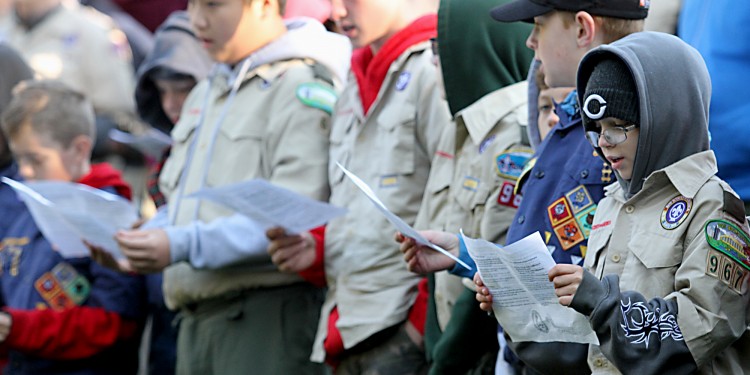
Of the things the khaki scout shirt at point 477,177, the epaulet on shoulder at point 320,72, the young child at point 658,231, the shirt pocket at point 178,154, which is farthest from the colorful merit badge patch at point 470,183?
the shirt pocket at point 178,154

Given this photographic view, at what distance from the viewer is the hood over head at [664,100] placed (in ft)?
9.65

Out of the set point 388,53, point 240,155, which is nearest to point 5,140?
point 240,155

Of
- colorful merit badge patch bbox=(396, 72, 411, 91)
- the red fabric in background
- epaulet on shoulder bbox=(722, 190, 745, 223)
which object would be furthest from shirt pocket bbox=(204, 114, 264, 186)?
epaulet on shoulder bbox=(722, 190, 745, 223)

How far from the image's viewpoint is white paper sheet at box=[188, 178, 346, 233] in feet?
13.7

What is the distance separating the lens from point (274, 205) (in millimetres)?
4293

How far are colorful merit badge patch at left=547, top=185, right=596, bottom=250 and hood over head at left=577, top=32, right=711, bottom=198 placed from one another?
0.32 meters

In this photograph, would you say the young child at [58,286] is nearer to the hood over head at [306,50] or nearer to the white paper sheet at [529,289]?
the hood over head at [306,50]

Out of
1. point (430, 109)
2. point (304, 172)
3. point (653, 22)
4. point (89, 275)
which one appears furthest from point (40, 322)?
point (653, 22)

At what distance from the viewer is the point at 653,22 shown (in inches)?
184

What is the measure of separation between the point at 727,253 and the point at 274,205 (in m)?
1.86

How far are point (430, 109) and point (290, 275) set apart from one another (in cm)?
89

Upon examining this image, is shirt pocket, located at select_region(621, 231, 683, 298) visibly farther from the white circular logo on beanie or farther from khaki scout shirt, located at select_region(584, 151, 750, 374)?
the white circular logo on beanie

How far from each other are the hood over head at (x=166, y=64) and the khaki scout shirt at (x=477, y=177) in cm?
227

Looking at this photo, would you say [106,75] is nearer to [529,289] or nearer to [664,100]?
[529,289]
